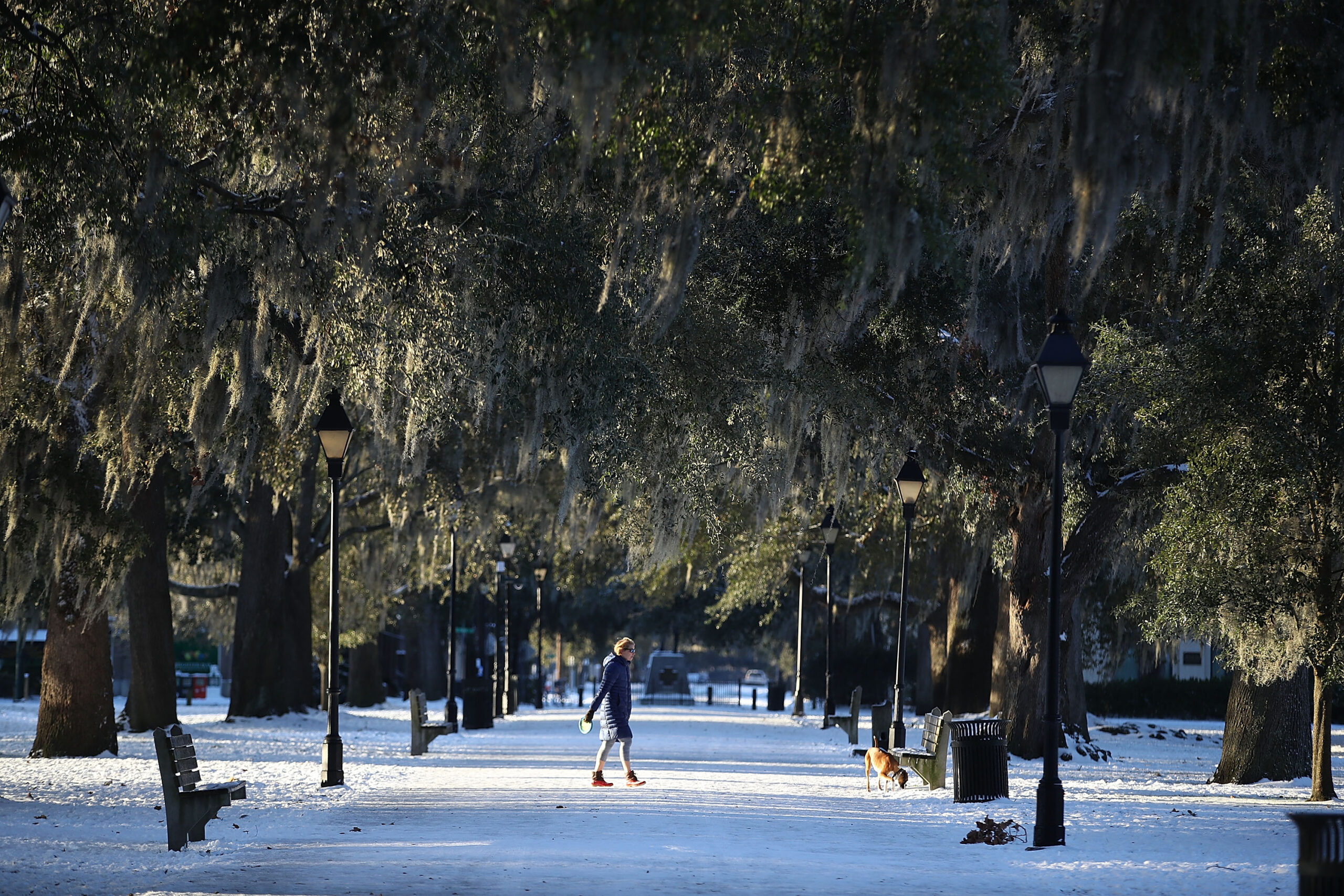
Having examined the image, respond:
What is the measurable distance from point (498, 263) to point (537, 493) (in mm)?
20417

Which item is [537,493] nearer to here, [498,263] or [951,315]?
[951,315]

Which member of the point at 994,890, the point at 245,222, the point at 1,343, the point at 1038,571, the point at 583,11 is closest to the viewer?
the point at 583,11

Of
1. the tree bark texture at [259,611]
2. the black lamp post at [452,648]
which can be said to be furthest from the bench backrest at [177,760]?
the tree bark texture at [259,611]

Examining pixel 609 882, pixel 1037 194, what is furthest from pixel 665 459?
pixel 609 882

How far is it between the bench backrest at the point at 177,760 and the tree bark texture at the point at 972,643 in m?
21.9

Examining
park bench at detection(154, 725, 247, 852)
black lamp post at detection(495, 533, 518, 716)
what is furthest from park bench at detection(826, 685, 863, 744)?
park bench at detection(154, 725, 247, 852)

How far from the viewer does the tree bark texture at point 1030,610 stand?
22547 millimetres

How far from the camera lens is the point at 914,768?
62.0 ft

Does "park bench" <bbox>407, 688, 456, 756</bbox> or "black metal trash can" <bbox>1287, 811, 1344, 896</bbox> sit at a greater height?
"black metal trash can" <bbox>1287, 811, 1344, 896</bbox>

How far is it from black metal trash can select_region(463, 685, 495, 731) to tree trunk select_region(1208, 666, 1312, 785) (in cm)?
1624

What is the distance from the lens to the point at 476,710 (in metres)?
31.3

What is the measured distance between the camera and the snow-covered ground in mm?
9867

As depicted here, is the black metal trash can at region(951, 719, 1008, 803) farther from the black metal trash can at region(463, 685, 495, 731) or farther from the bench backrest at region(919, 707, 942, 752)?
the black metal trash can at region(463, 685, 495, 731)

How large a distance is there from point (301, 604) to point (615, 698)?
19.2m
